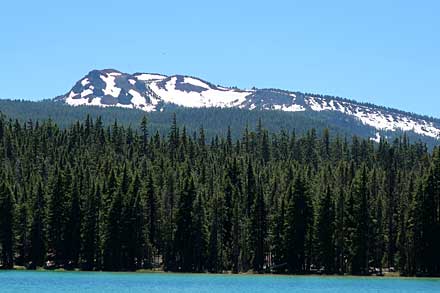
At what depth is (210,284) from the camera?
90.8 m

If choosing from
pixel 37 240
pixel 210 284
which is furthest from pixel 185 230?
pixel 210 284

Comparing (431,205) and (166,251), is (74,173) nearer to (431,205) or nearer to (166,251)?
(166,251)

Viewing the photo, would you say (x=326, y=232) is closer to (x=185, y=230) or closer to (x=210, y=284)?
(x=185, y=230)

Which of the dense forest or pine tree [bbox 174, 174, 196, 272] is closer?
the dense forest

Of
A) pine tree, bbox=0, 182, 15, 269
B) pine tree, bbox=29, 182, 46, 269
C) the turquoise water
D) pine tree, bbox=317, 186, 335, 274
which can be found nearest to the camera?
the turquoise water

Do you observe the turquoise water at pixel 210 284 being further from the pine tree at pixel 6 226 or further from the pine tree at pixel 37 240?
the pine tree at pixel 37 240

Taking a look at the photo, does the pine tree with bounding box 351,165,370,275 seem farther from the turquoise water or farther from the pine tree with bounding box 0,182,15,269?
the pine tree with bounding box 0,182,15,269

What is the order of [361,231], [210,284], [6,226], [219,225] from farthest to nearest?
[219,225] < [6,226] < [361,231] < [210,284]

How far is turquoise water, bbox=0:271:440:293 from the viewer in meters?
80.6

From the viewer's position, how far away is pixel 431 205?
113m

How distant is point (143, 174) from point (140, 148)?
46.9m

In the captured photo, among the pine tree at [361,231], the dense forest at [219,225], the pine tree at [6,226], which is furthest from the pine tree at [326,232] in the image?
the pine tree at [6,226]

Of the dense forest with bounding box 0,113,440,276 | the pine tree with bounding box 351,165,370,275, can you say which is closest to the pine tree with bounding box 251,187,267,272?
the dense forest with bounding box 0,113,440,276

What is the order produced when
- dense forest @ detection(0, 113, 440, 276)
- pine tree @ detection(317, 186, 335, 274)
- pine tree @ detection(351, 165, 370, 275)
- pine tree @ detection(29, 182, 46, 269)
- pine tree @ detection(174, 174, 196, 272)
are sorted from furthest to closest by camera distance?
pine tree @ detection(29, 182, 46, 269), pine tree @ detection(174, 174, 196, 272), pine tree @ detection(317, 186, 335, 274), dense forest @ detection(0, 113, 440, 276), pine tree @ detection(351, 165, 370, 275)
